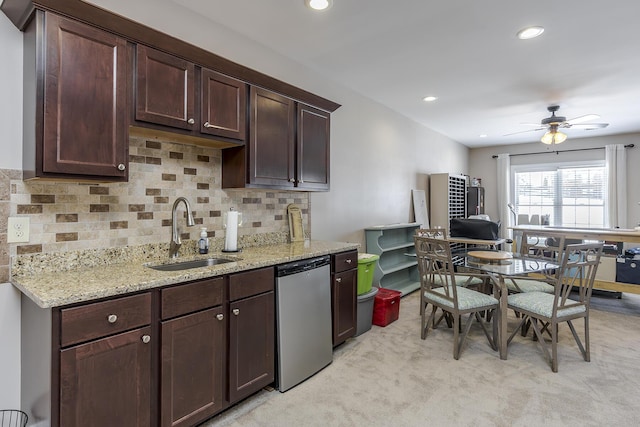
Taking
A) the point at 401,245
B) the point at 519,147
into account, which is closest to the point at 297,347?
the point at 401,245

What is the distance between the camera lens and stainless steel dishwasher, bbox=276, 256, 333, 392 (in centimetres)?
228

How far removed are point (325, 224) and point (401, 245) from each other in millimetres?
1483

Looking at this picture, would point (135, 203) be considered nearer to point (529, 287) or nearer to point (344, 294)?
point (344, 294)

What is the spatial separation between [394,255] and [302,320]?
2.68 meters

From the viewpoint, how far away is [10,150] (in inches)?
67.0

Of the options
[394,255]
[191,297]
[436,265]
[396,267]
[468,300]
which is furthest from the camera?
[394,255]

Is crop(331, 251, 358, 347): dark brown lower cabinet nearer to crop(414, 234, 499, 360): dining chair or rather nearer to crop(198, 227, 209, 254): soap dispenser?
crop(414, 234, 499, 360): dining chair

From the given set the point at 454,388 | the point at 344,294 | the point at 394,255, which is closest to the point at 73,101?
the point at 344,294

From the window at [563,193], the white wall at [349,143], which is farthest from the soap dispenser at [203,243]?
the window at [563,193]

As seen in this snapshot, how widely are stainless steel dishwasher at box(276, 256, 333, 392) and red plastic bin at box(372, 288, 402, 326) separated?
101 centimetres

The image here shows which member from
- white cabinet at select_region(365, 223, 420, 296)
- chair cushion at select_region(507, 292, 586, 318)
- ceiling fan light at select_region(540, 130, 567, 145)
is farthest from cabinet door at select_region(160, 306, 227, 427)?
ceiling fan light at select_region(540, 130, 567, 145)

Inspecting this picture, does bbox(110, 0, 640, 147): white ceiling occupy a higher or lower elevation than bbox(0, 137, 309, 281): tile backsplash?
higher

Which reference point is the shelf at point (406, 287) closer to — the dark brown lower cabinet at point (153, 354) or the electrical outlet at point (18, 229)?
the dark brown lower cabinet at point (153, 354)

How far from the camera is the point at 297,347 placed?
238 cm
